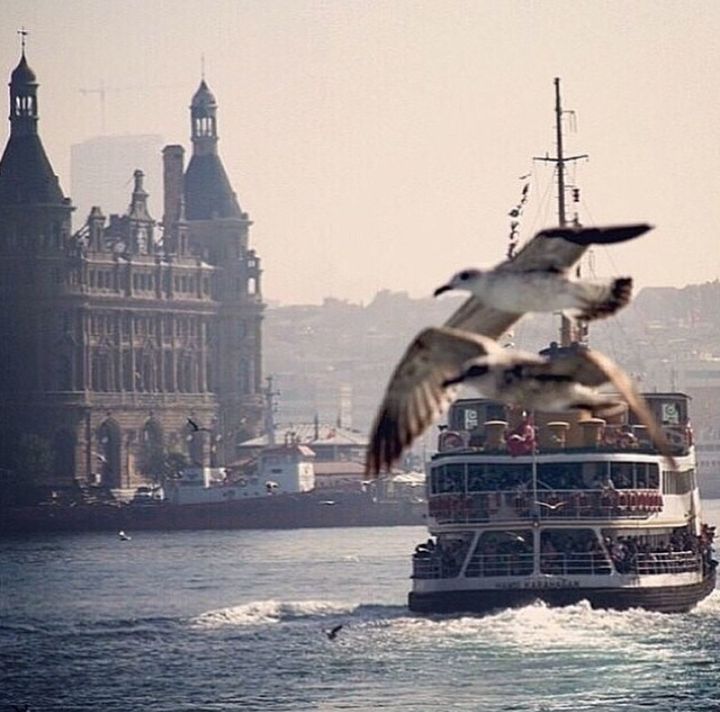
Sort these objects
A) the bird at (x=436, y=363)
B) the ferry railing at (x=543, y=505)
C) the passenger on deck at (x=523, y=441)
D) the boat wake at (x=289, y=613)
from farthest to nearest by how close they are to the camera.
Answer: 1. the boat wake at (x=289, y=613)
2. the ferry railing at (x=543, y=505)
3. the passenger on deck at (x=523, y=441)
4. the bird at (x=436, y=363)

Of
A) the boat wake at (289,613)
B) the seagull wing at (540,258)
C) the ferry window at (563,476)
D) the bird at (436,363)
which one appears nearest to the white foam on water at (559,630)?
the ferry window at (563,476)

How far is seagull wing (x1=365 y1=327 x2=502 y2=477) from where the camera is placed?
18.0 metres

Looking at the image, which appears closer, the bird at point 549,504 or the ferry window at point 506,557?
the bird at point 549,504

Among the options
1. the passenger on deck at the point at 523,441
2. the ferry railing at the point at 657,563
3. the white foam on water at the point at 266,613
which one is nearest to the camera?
the passenger on deck at the point at 523,441

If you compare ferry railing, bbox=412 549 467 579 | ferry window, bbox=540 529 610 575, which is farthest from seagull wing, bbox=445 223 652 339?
ferry railing, bbox=412 549 467 579

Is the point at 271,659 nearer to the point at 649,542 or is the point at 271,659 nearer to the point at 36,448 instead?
the point at 649,542

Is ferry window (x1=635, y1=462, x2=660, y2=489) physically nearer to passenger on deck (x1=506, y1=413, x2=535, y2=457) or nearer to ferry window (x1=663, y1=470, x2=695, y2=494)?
ferry window (x1=663, y1=470, x2=695, y2=494)

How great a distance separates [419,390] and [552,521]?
5489 cm

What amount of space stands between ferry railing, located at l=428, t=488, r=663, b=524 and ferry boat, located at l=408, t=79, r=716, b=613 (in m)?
0.03

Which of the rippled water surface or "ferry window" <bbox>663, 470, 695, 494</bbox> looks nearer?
the rippled water surface

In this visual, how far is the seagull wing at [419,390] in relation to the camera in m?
18.0

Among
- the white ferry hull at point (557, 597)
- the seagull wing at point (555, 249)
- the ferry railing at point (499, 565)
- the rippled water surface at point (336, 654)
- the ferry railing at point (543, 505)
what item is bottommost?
the rippled water surface at point (336, 654)

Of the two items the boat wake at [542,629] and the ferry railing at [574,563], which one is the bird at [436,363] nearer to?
the boat wake at [542,629]

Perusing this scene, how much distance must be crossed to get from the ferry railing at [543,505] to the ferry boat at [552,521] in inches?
1.0
